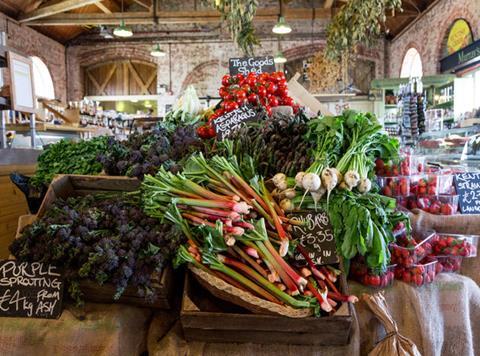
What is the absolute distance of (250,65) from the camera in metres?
2.88

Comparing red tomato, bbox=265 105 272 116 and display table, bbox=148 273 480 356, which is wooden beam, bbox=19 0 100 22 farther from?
display table, bbox=148 273 480 356

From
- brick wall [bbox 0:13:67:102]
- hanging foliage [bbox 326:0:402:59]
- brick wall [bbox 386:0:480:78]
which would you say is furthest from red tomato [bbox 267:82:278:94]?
brick wall [bbox 0:13:67:102]

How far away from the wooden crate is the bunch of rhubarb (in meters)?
0.05

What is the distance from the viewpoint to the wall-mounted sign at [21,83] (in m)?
3.32

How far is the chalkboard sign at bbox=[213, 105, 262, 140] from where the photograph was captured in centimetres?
183

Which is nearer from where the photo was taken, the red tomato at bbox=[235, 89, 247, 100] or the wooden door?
the red tomato at bbox=[235, 89, 247, 100]

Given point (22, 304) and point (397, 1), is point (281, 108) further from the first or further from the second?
point (397, 1)

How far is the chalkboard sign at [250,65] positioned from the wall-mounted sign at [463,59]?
492cm

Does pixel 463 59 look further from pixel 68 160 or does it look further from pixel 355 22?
pixel 68 160

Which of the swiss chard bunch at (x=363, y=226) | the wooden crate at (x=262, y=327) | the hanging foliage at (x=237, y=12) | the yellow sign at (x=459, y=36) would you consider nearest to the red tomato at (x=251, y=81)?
the swiss chard bunch at (x=363, y=226)

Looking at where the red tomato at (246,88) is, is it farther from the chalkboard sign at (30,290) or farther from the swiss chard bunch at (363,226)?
the chalkboard sign at (30,290)

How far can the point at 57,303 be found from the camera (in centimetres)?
124

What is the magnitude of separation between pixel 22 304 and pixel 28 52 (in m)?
10.7

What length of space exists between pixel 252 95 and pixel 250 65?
84cm
